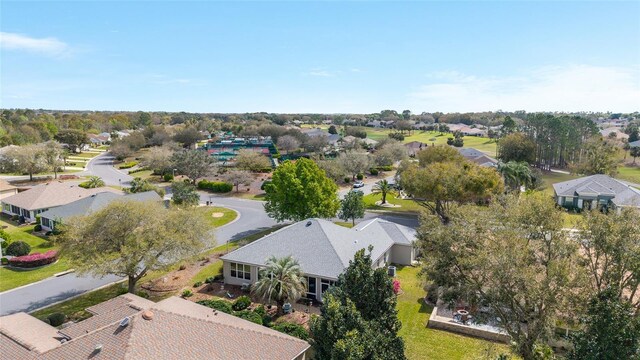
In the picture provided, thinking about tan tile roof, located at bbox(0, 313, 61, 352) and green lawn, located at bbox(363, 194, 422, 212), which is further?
green lawn, located at bbox(363, 194, 422, 212)

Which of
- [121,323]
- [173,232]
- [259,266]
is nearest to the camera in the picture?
[121,323]

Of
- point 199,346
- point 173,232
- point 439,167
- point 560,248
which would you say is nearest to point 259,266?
point 173,232

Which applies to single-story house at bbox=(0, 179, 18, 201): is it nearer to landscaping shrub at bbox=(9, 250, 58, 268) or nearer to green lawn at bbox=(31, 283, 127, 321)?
landscaping shrub at bbox=(9, 250, 58, 268)

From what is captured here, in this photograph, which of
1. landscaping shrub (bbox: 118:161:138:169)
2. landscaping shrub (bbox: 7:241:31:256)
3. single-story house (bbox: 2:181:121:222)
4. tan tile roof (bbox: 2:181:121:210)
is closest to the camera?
landscaping shrub (bbox: 7:241:31:256)

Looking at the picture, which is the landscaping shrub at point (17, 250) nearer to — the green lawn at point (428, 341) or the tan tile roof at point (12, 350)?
the tan tile roof at point (12, 350)

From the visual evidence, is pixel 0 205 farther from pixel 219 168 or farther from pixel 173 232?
pixel 173 232

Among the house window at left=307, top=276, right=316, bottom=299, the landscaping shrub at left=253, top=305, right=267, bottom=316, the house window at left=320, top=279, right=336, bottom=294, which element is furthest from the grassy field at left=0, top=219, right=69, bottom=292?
the house window at left=320, top=279, right=336, bottom=294

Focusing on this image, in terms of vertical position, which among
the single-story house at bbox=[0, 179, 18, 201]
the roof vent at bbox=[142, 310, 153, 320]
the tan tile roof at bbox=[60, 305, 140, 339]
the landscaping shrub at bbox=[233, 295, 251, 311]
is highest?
the roof vent at bbox=[142, 310, 153, 320]
